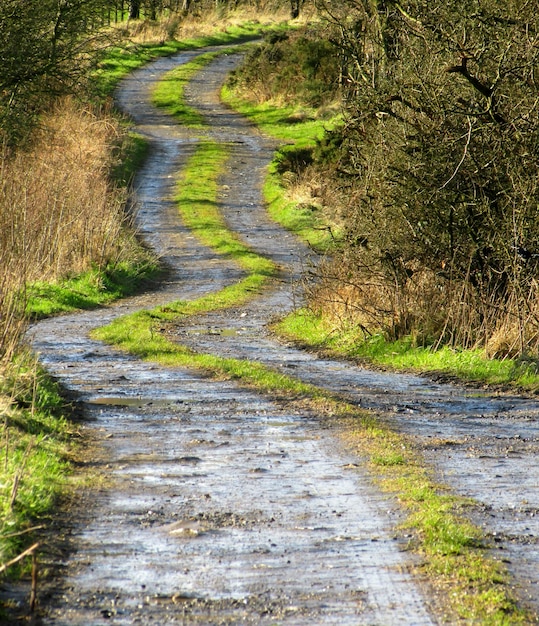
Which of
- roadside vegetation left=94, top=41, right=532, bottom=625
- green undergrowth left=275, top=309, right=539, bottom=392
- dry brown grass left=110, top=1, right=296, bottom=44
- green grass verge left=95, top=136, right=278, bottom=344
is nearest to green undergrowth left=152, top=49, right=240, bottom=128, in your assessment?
dry brown grass left=110, top=1, right=296, bottom=44

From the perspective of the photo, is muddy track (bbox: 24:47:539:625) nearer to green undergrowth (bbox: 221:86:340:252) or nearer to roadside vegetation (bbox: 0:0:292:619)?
roadside vegetation (bbox: 0:0:292:619)

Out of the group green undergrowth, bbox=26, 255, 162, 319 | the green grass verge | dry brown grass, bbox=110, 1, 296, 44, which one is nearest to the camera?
the green grass verge

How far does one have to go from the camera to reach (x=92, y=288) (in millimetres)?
23000

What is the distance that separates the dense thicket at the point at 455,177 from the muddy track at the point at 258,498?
1.64 metres

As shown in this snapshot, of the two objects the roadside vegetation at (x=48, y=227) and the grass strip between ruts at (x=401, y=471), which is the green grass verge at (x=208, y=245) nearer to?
the grass strip between ruts at (x=401, y=471)

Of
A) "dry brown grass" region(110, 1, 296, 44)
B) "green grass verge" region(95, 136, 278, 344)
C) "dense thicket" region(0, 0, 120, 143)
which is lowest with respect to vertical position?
"green grass verge" region(95, 136, 278, 344)

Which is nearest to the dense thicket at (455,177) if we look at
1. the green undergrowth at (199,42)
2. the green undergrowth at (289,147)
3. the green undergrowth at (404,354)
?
the green undergrowth at (404,354)

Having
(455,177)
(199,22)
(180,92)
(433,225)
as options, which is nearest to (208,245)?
(433,225)

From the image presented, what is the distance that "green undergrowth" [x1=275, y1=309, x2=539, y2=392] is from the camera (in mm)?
12727

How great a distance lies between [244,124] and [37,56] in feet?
88.0

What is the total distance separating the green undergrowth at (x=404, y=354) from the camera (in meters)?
12.7

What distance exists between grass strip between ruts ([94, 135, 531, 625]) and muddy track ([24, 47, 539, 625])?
0.44 feet

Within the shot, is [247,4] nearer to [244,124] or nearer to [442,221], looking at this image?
[244,124]

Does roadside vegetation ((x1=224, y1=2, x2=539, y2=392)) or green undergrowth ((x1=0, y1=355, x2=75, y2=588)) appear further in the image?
roadside vegetation ((x1=224, y1=2, x2=539, y2=392))
